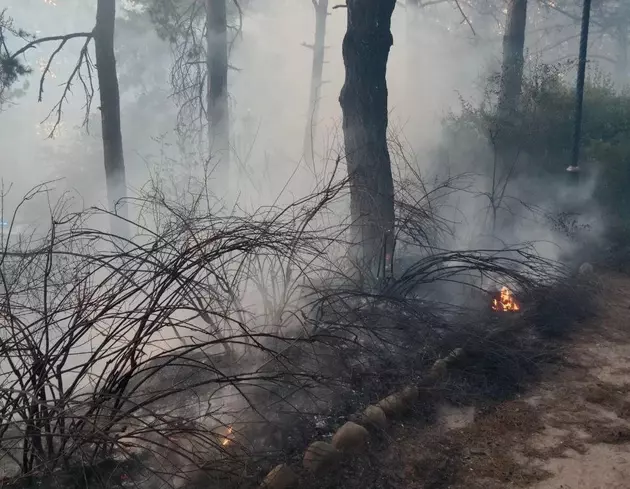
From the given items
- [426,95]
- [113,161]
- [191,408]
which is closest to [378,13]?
[191,408]

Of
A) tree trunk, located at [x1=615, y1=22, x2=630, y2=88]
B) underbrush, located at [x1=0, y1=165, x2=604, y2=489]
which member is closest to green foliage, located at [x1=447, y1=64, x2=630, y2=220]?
underbrush, located at [x1=0, y1=165, x2=604, y2=489]

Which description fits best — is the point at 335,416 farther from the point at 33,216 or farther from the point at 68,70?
the point at 68,70

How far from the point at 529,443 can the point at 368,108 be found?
195 inches

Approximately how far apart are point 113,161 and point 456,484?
949 cm

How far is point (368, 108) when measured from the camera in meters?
7.73

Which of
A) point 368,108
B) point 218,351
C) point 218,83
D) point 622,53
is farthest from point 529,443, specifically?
point 622,53

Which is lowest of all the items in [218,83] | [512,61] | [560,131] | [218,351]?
[218,351]

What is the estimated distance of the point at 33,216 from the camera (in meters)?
22.6

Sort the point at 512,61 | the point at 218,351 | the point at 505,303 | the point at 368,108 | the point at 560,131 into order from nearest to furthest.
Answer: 1. the point at 218,351
2. the point at 505,303
3. the point at 368,108
4. the point at 560,131
5. the point at 512,61

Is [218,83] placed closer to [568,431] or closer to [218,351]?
[218,351]

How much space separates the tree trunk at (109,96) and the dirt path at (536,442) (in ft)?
26.1

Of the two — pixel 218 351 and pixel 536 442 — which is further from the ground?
pixel 218 351

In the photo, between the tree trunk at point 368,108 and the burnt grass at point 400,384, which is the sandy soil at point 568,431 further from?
the tree trunk at point 368,108

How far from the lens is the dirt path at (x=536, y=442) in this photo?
149 inches
